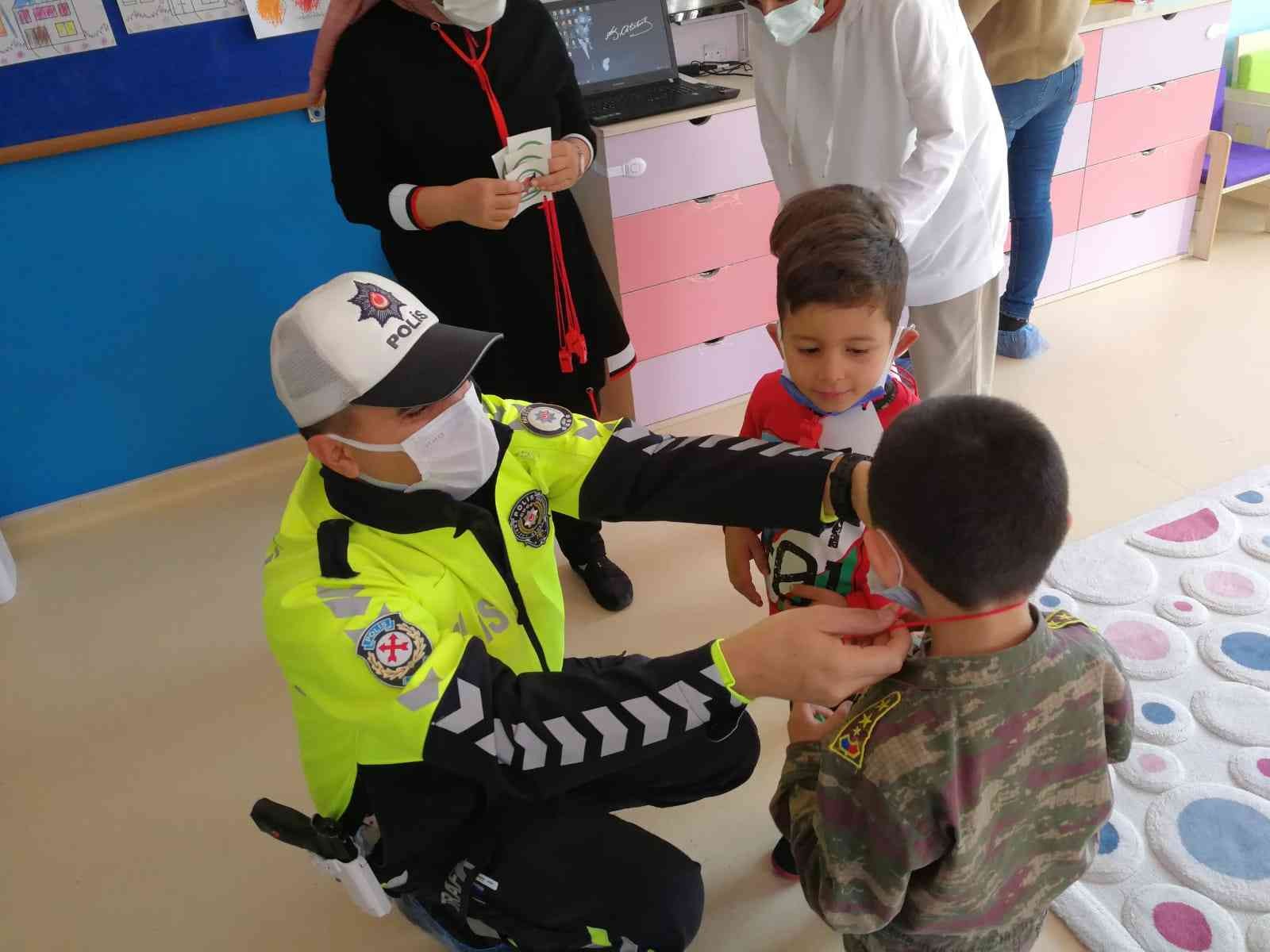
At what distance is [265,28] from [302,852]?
2.03 metres

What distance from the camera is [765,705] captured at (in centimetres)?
190

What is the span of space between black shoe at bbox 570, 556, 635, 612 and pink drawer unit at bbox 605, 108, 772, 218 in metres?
0.96

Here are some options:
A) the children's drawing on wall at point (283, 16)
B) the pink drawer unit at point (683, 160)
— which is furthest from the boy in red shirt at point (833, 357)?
the children's drawing on wall at point (283, 16)

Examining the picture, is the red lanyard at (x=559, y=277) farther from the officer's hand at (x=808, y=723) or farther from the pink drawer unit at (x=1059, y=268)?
the pink drawer unit at (x=1059, y=268)

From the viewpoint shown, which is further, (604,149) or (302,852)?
(604,149)

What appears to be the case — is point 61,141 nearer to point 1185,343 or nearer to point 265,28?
point 265,28

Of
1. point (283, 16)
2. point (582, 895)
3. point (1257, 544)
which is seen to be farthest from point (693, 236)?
point (582, 895)

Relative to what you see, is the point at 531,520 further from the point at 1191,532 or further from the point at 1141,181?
the point at 1141,181

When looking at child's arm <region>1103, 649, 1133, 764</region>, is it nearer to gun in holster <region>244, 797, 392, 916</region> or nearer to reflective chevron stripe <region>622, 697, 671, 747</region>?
reflective chevron stripe <region>622, 697, 671, 747</region>

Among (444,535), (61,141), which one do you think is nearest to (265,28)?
(61,141)

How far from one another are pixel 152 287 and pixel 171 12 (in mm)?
710

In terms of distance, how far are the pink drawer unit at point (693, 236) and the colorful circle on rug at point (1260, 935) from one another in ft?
6.46

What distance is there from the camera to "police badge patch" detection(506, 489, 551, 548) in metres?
1.28

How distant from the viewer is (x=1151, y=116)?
10.4 feet
